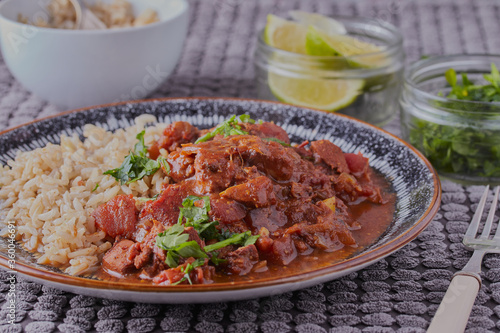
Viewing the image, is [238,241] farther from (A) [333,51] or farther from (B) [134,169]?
(A) [333,51]

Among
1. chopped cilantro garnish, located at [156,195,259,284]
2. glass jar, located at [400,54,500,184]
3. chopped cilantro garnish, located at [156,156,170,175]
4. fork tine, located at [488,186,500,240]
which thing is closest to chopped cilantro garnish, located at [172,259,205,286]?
chopped cilantro garnish, located at [156,195,259,284]

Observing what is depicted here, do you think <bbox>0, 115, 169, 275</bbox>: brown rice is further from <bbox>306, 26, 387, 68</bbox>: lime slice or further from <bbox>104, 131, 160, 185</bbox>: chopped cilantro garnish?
<bbox>306, 26, 387, 68</bbox>: lime slice

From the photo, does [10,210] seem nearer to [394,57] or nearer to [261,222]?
[261,222]

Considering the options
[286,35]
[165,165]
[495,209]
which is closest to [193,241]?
[165,165]

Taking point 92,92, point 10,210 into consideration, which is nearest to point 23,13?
point 92,92

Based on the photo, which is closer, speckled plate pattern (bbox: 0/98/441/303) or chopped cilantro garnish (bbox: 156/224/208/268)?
speckled plate pattern (bbox: 0/98/441/303)

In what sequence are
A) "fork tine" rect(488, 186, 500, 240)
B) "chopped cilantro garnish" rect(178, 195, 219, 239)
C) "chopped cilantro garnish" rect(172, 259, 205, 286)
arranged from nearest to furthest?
"chopped cilantro garnish" rect(172, 259, 205, 286) → "chopped cilantro garnish" rect(178, 195, 219, 239) → "fork tine" rect(488, 186, 500, 240)
